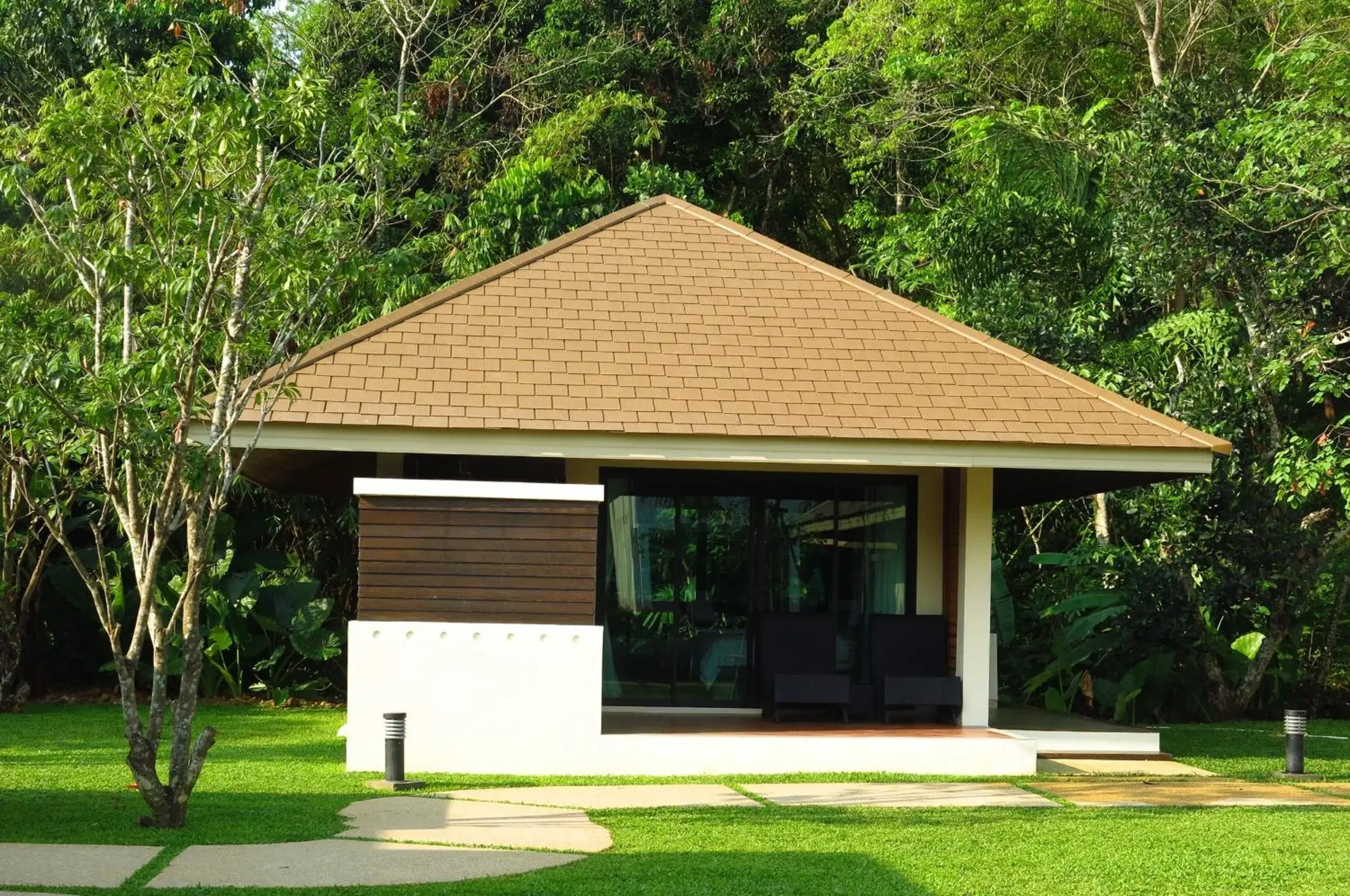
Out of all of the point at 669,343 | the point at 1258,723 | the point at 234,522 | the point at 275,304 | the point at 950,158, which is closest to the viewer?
the point at 275,304

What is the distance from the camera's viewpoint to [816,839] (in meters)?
8.52

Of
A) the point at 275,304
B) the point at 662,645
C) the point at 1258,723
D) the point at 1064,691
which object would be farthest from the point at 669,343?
the point at 1258,723

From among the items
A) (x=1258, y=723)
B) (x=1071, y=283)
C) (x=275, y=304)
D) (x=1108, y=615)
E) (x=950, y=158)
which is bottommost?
(x=1258, y=723)

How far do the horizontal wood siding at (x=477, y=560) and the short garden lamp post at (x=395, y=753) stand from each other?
1127 millimetres

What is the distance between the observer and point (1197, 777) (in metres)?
11.9

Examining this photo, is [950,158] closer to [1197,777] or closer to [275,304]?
[1197,777]

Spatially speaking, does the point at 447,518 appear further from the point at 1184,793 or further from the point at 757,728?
the point at 1184,793

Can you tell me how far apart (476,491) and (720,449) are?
199 centimetres

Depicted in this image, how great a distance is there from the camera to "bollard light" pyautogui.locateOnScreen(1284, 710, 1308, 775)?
11992 millimetres

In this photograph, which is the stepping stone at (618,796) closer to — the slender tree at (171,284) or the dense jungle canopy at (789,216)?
the slender tree at (171,284)

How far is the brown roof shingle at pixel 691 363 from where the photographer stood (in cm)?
1209

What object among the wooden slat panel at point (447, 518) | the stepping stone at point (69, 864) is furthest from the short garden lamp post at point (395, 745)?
the stepping stone at point (69, 864)

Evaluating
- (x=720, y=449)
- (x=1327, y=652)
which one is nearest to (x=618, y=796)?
(x=720, y=449)

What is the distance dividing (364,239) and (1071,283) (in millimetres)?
11892
